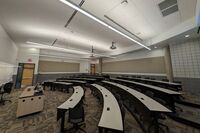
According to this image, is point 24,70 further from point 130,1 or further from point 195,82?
point 195,82

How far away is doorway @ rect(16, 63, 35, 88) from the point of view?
24.7ft

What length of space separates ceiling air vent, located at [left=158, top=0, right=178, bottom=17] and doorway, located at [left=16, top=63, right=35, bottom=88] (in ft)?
32.7

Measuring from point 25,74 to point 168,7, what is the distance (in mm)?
10610

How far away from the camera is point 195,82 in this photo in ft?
15.6

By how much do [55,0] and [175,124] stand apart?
16.4 ft

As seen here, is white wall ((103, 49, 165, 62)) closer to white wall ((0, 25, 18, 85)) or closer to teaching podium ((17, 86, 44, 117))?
teaching podium ((17, 86, 44, 117))

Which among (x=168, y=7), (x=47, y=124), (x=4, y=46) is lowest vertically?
(x=47, y=124)

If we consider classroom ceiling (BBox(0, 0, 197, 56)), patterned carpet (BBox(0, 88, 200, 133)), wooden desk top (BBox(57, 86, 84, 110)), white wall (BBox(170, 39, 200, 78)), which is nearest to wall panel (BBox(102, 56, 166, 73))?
white wall (BBox(170, 39, 200, 78))

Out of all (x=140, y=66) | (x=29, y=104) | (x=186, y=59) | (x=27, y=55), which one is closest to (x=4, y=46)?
(x=27, y=55)

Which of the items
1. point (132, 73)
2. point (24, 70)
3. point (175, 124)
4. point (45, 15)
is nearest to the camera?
point (175, 124)

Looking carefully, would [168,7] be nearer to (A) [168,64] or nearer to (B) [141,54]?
(A) [168,64]

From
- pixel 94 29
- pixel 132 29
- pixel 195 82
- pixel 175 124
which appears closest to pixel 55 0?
pixel 94 29

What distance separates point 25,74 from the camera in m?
7.83

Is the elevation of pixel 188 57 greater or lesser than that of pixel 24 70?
greater
